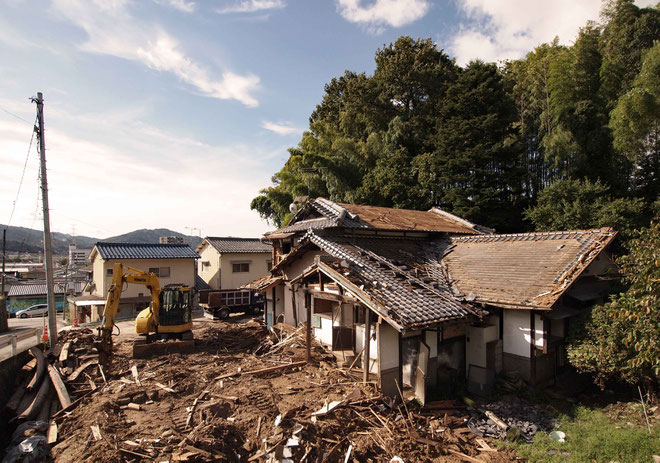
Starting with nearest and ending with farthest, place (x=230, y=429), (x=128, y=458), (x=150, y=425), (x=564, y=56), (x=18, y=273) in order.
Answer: (x=128, y=458) < (x=230, y=429) < (x=150, y=425) < (x=564, y=56) < (x=18, y=273)

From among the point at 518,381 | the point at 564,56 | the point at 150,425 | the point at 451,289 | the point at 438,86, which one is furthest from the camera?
the point at 438,86

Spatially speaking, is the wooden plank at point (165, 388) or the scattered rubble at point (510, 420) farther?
the wooden plank at point (165, 388)

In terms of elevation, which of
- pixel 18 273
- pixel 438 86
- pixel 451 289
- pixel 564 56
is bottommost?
pixel 18 273

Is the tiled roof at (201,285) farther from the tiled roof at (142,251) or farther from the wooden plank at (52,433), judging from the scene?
the wooden plank at (52,433)

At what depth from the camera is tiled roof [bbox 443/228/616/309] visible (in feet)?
32.6

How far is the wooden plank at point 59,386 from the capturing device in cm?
981

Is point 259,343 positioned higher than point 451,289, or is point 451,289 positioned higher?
point 451,289

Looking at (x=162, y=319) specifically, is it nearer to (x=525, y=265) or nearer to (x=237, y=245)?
(x=525, y=265)

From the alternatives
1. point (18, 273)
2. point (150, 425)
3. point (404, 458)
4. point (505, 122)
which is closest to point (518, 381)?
point (404, 458)

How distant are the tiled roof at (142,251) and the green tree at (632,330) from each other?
26673 millimetres

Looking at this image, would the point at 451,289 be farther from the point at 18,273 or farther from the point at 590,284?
the point at 18,273

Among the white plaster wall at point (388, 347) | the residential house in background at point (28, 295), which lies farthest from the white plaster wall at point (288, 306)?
the residential house in background at point (28, 295)

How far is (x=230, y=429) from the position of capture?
7457 millimetres

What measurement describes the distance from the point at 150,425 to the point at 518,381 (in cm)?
Answer: 1018
